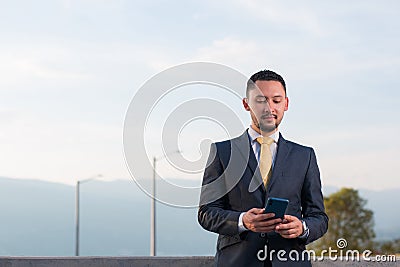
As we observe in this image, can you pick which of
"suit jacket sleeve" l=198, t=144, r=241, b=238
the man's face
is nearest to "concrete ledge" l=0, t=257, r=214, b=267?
"suit jacket sleeve" l=198, t=144, r=241, b=238

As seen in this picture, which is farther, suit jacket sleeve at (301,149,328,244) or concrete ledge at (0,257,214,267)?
concrete ledge at (0,257,214,267)

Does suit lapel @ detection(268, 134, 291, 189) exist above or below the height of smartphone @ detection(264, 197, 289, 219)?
above

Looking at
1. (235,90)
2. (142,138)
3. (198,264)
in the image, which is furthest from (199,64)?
(198,264)

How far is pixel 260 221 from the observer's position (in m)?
3.42

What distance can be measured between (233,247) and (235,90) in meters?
0.73

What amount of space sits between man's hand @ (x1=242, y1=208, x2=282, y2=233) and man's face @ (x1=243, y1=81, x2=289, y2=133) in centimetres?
49

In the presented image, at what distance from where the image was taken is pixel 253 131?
3805mm

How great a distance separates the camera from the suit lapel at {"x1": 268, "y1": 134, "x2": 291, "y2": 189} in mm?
3715

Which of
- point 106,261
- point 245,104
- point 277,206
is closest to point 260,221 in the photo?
point 277,206

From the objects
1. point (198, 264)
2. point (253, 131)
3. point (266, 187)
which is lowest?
point (198, 264)

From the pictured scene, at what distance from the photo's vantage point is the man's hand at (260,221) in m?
3.39

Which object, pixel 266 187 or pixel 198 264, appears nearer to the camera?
pixel 266 187

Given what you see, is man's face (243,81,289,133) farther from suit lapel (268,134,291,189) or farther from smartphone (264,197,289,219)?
smartphone (264,197,289,219)

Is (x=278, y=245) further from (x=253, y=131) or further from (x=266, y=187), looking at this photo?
(x=253, y=131)
